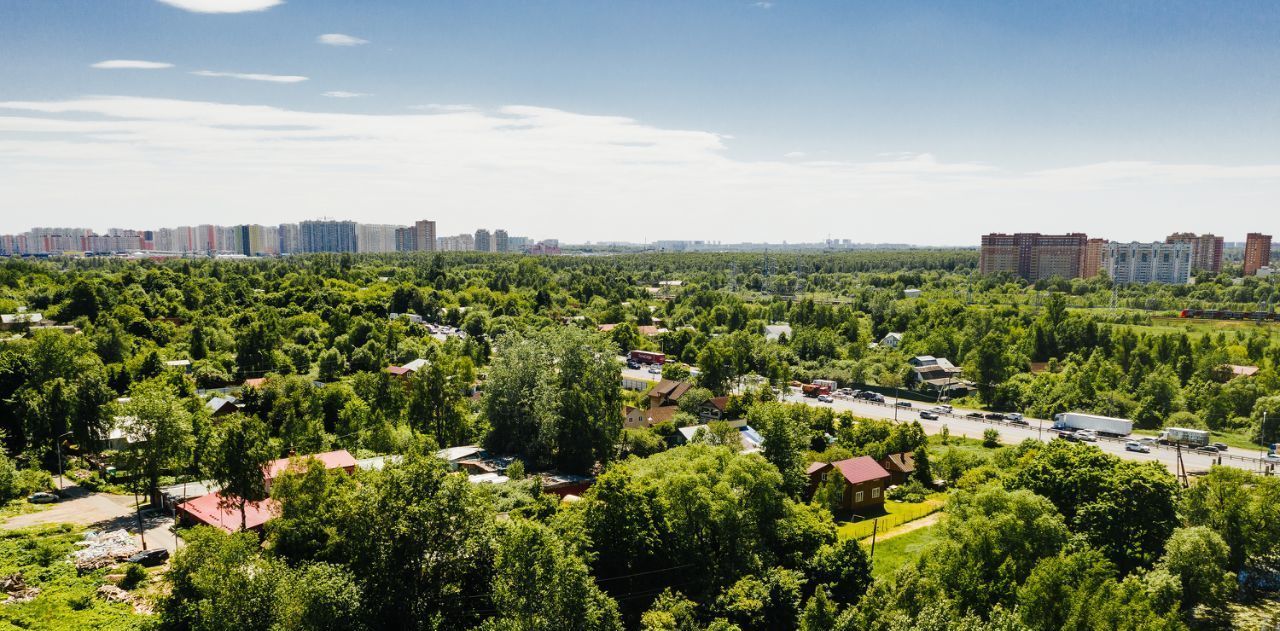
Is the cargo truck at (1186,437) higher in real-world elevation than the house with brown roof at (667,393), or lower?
lower

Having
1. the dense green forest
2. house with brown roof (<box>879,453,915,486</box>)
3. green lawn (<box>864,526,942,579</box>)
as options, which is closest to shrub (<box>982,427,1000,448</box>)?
the dense green forest

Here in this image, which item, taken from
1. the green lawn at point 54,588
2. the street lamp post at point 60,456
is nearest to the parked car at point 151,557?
the green lawn at point 54,588

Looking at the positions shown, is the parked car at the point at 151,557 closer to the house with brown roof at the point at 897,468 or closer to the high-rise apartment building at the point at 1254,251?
the house with brown roof at the point at 897,468

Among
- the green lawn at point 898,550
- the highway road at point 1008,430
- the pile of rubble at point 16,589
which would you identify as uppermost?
the pile of rubble at point 16,589

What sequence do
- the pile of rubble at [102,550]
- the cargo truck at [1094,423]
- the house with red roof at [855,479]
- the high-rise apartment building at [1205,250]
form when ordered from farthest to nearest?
the high-rise apartment building at [1205,250] → the cargo truck at [1094,423] → the house with red roof at [855,479] → the pile of rubble at [102,550]

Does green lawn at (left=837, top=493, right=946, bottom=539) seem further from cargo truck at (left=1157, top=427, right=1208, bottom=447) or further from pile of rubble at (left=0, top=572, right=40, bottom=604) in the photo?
pile of rubble at (left=0, top=572, right=40, bottom=604)

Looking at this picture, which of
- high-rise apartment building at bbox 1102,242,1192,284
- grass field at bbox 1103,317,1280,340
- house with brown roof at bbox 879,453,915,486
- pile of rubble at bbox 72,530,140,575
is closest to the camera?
pile of rubble at bbox 72,530,140,575
